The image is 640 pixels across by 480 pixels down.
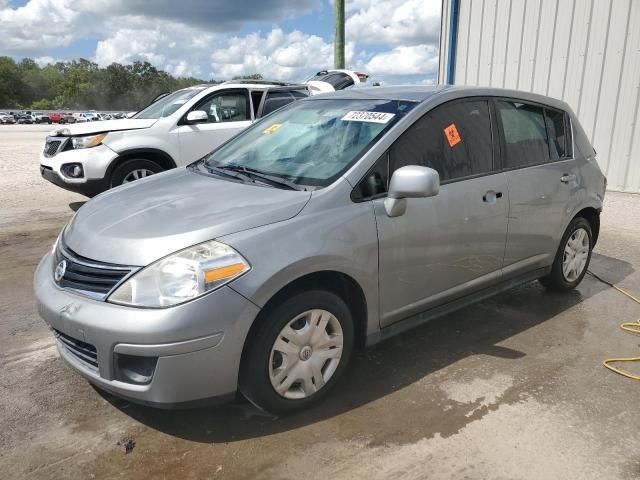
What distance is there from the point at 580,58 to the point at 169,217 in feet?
29.4

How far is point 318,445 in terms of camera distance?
8.56 feet

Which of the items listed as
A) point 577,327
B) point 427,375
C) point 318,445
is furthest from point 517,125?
point 318,445

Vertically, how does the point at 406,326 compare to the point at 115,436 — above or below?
above

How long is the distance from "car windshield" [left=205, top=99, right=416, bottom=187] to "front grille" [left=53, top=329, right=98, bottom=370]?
135cm

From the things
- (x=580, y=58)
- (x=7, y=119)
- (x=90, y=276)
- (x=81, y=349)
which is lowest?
(x=7, y=119)

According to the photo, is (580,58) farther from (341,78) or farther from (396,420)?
(396,420)

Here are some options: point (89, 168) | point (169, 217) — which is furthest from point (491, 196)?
point (89, 168)

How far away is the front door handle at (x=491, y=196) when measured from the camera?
3.52 m

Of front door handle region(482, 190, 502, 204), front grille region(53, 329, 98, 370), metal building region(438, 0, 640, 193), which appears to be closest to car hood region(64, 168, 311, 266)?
front grille region(53, 329, 98, 370)

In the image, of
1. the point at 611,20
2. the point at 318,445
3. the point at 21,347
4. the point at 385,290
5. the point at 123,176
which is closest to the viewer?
the point at 318,445

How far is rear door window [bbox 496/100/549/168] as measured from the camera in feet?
12.5

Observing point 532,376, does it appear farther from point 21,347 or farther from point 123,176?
point 123,176

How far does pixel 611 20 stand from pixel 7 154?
15.0m

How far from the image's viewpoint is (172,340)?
7.65 ft
